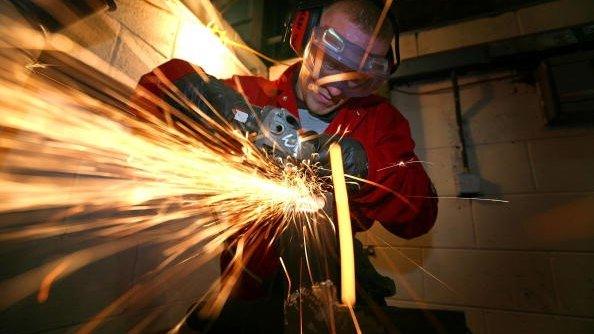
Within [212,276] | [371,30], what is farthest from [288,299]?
[371,30]

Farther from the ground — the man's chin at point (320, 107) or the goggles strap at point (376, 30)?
the goggles strap at point (376, 30)

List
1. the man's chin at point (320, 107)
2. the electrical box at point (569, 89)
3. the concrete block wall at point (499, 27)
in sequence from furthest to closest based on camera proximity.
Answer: the concrete block wall at point (499, 27)
the electrical box at point (569, 89)
the man's chin at point (320, 107)

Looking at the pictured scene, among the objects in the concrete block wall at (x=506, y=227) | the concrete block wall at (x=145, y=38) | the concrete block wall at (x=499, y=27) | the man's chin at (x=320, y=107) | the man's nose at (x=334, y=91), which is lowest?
the concrete block wall at (x=506, y=227)

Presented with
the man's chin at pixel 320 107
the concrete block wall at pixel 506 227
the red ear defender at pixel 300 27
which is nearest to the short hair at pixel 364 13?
the red ear defender at pixel 300 27

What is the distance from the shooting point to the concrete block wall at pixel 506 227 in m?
1.81

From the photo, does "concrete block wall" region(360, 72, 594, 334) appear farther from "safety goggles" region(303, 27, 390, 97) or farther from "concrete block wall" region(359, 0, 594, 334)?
"safety goggles" region(303, 27, 390, 97)

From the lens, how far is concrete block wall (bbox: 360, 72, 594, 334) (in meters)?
1.81

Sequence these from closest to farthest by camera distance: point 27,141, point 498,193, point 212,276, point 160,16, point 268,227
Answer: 1. point 27,141
2. point 268,227
3. point 160,16
4. point 212,276
5. point 498,193

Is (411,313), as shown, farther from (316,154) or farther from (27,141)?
(27,141)

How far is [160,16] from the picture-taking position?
1.68 metres

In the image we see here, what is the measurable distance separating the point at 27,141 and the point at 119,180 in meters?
0.36

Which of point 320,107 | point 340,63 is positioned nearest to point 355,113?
point 320,107

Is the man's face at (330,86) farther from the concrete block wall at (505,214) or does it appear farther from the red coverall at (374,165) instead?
the concrete block wall at (505,214)

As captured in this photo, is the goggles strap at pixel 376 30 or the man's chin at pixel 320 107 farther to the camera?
the man's chin at pixel 320 107
